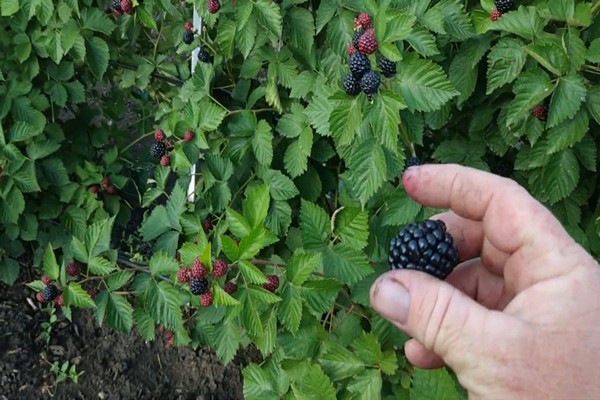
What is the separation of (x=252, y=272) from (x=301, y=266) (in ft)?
0.40

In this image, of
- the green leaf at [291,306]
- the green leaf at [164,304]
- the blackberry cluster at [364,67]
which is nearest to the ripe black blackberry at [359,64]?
the blackberry cluster at [364,67]

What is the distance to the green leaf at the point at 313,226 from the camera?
51.2 inches

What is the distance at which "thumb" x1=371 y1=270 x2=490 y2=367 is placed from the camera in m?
0.83

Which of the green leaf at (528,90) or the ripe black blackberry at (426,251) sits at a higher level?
the green leaf at (528,90)

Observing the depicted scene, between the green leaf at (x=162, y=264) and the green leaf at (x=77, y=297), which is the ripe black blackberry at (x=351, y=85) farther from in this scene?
the green leaf at (x=77, y=297)

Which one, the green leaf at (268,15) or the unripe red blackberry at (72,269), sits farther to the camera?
the unripe red blackberry at (72,269)

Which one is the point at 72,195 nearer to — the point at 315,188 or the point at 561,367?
the point at 315,188

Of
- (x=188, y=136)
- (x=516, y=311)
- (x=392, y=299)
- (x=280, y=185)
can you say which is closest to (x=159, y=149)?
(x=188, y=136)

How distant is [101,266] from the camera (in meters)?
1.44

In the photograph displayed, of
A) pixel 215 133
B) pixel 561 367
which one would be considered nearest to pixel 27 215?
pixel 215 133

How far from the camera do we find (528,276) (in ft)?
2.99

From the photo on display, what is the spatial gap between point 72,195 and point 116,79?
0.55 meters

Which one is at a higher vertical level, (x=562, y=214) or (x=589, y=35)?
(x=589, y=35)

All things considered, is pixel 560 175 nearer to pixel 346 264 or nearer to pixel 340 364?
pixel 346 264
